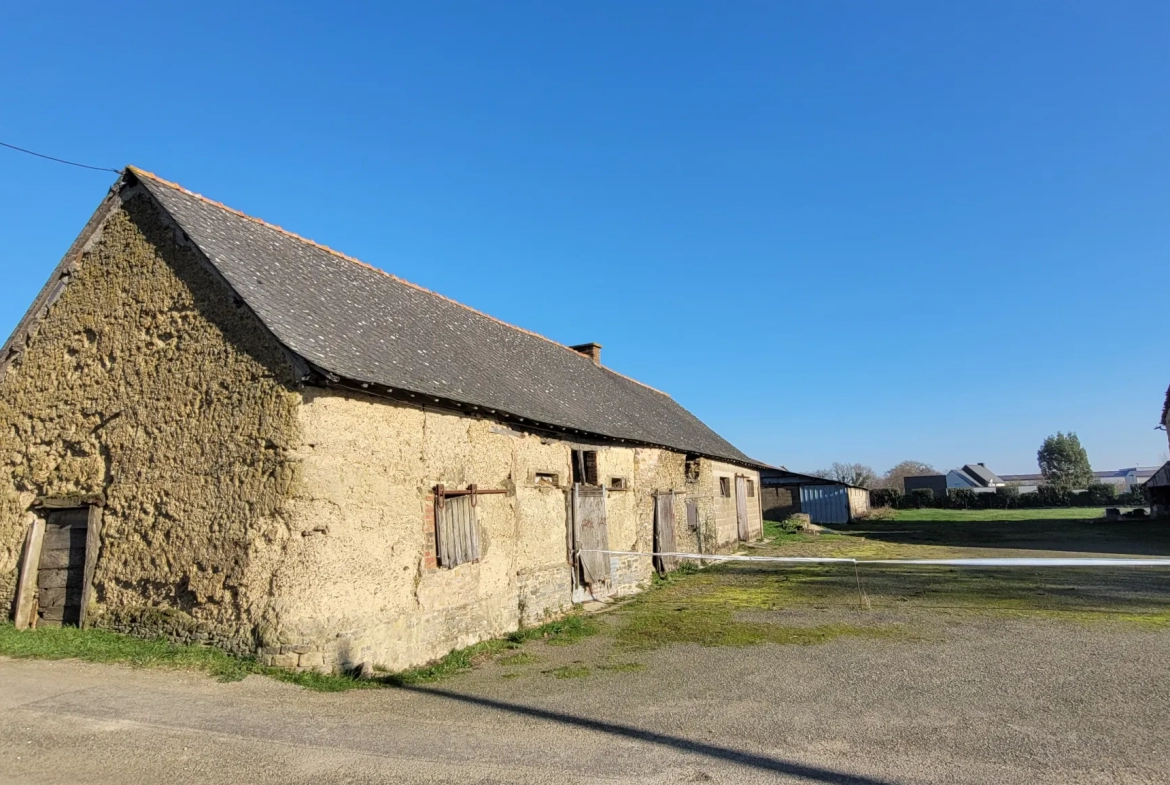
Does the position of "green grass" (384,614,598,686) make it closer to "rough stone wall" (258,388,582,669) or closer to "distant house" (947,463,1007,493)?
"rough stone wall" (258,388,582,669)

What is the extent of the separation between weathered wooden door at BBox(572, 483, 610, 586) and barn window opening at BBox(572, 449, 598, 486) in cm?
19

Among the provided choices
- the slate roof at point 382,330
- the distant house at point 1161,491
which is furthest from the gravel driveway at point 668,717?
the distant house at point 1161,491

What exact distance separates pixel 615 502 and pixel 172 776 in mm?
10631

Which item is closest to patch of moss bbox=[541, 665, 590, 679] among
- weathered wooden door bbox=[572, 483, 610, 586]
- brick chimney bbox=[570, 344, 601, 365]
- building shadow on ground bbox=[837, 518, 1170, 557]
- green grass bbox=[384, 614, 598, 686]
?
green grass bbox=[384, 614, 598, 686]

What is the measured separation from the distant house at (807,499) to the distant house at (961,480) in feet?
148

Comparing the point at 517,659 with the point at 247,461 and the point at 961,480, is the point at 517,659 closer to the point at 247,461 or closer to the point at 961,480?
the point at 247,461

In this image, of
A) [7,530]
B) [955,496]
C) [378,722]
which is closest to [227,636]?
[378,722]

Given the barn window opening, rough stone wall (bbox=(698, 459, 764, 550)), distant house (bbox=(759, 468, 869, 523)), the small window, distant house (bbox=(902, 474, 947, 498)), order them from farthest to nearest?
distant house (bbox=(902, 474, 947, 498)) → distant house (bbox=(759, 468, 869, 523)) → rough stone wall (bbox=(698, 459, 764, 550)) → the barn window opening → the small window

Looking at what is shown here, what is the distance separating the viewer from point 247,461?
313 inches

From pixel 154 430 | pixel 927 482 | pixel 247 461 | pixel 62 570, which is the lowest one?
pixel 62 570

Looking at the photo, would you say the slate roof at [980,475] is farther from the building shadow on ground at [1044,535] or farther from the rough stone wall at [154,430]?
the rough stone wall at [154,430]

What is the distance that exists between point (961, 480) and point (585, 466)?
87144mm

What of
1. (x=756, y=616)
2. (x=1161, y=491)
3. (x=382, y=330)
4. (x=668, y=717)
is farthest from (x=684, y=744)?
(x=1161, y=491)

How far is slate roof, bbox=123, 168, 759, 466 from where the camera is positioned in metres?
9.02
